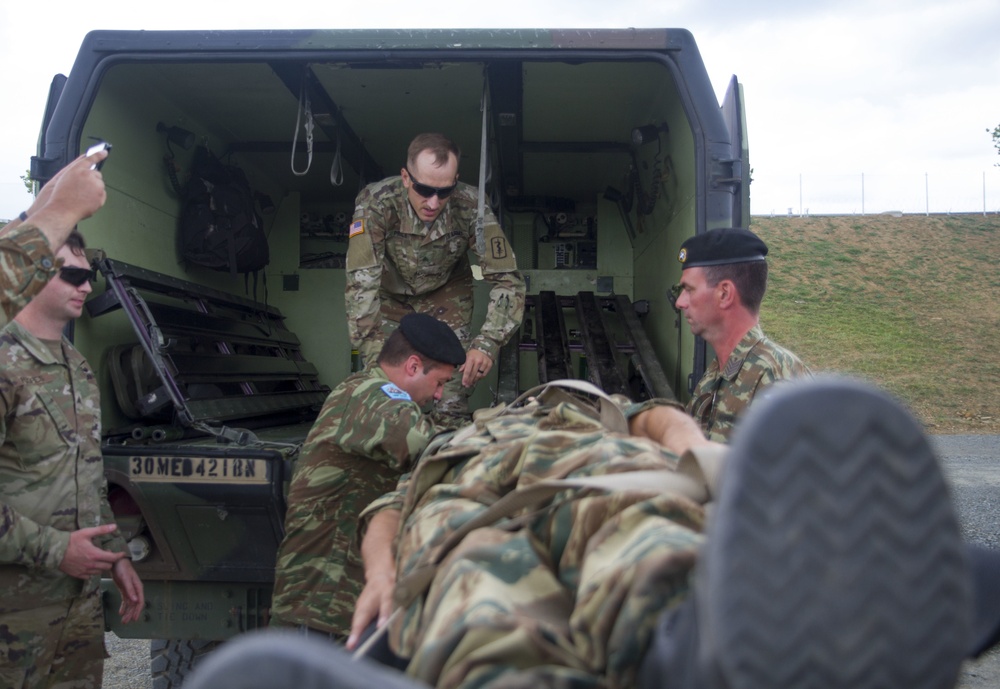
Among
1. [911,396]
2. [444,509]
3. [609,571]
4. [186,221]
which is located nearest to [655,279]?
[186,221]

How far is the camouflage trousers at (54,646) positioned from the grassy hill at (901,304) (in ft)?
40.9

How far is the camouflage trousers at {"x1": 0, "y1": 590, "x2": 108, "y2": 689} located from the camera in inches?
85.4

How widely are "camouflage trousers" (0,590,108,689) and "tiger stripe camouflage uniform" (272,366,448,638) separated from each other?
Answer: 49 cm

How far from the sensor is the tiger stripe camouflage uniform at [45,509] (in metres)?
2.17

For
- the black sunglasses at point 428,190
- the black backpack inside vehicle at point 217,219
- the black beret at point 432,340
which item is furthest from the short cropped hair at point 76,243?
the black backpack inside vehicle at point 217,219

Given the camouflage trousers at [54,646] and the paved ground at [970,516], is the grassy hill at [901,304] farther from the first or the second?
the camouflage trousers at [54,646]

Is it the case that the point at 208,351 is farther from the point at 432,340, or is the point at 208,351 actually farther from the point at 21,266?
the point at 21,266

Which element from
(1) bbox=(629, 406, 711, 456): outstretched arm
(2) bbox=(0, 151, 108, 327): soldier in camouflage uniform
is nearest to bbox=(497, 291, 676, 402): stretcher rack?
(1) bbox=(629, 406, 711, 456): outstretched arm

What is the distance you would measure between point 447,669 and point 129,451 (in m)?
1.96

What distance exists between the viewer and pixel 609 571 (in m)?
1.04

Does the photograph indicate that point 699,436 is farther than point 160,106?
No

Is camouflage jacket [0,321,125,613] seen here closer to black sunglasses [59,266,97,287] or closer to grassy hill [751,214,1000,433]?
black sunglasses [59,266,97,287]

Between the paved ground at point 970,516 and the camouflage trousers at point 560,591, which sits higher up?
the camouflage trousers at point 560,591

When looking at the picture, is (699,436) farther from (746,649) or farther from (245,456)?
(245,456)
